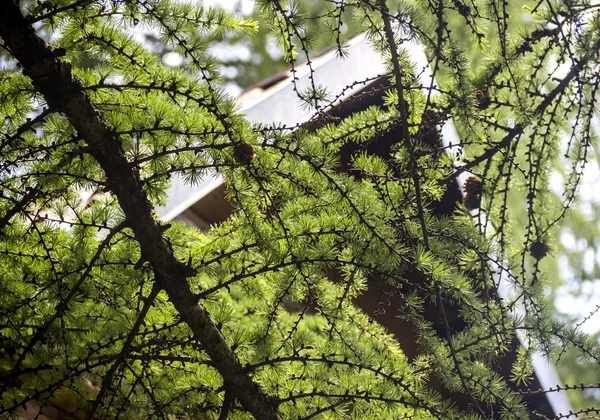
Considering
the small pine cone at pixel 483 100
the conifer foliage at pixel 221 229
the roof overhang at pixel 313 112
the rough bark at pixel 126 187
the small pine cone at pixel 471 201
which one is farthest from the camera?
the roof overhang at pixel 313 112

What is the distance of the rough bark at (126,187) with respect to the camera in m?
0.85

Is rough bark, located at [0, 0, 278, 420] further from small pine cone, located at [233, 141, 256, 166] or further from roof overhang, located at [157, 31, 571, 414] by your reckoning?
roof overhang, located at [157, 31, 571, 414]

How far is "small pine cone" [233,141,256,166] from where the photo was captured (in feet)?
3.12

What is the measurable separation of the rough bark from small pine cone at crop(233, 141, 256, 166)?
0.50 ft

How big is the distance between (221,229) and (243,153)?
230 millimetres

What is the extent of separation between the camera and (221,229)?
3.76 ft

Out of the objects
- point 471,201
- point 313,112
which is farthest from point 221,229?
point 313,112

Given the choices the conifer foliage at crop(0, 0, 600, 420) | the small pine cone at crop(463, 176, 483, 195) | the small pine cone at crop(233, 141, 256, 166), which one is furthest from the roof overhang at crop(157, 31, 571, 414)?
the small pine cone at crop(233, 141, 256, 166)

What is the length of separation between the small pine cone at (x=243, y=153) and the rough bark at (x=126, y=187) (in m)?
0.15

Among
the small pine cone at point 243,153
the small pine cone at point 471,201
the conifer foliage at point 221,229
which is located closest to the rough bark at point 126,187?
the conifer foliage at point 221,229

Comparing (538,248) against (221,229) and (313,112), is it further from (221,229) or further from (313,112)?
(313,112)

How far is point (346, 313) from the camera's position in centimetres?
121

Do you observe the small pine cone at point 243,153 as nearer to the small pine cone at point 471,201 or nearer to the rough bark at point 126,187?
the rough bark at point 126,187

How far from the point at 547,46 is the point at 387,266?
0.72 m
